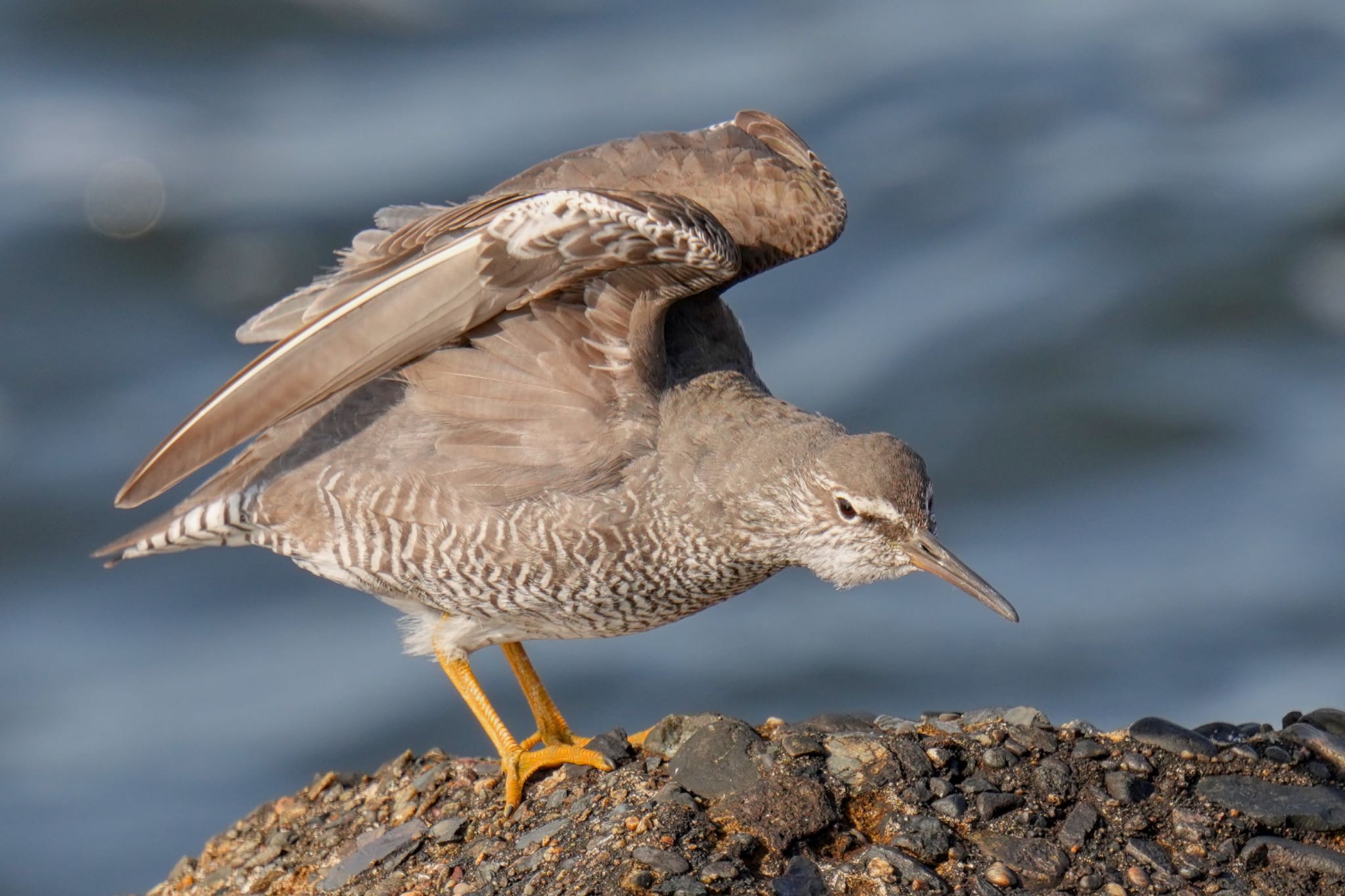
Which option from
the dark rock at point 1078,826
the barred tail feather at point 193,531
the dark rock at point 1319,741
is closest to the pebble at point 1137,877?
the dark rock at point 1078,826

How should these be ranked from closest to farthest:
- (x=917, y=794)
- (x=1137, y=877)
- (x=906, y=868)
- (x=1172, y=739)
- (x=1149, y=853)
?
(x=906, y=868), (x=1137, y=877), (x=1149, y=853), (x=917, y=794), (x=1172, y=739)

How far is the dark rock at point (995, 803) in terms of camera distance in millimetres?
6391

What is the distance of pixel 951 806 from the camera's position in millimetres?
6387

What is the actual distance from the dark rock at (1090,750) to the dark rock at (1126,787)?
0.40 ft

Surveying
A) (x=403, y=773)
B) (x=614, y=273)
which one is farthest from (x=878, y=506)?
(x=403, y=773)

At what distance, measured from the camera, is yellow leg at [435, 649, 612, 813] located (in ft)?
24.7

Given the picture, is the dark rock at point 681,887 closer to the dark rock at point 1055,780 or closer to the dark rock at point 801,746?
the dark rock at point 801,746

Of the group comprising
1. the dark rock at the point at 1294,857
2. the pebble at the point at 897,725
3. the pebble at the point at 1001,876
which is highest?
the pebble at the point at 897,725

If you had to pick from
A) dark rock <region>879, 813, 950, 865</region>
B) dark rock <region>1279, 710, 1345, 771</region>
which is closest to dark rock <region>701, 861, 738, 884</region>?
dark rock <region>879, 813, 950, 865</region>

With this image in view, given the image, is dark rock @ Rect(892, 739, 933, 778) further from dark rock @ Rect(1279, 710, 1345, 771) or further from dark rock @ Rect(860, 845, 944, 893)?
dark rock @ Rect(1279, 710, 1345, 771)

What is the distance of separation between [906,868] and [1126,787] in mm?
1144

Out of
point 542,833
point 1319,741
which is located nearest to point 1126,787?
point 1319,741

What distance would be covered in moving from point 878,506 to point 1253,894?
7.77ft

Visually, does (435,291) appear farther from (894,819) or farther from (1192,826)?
(1192,826)
